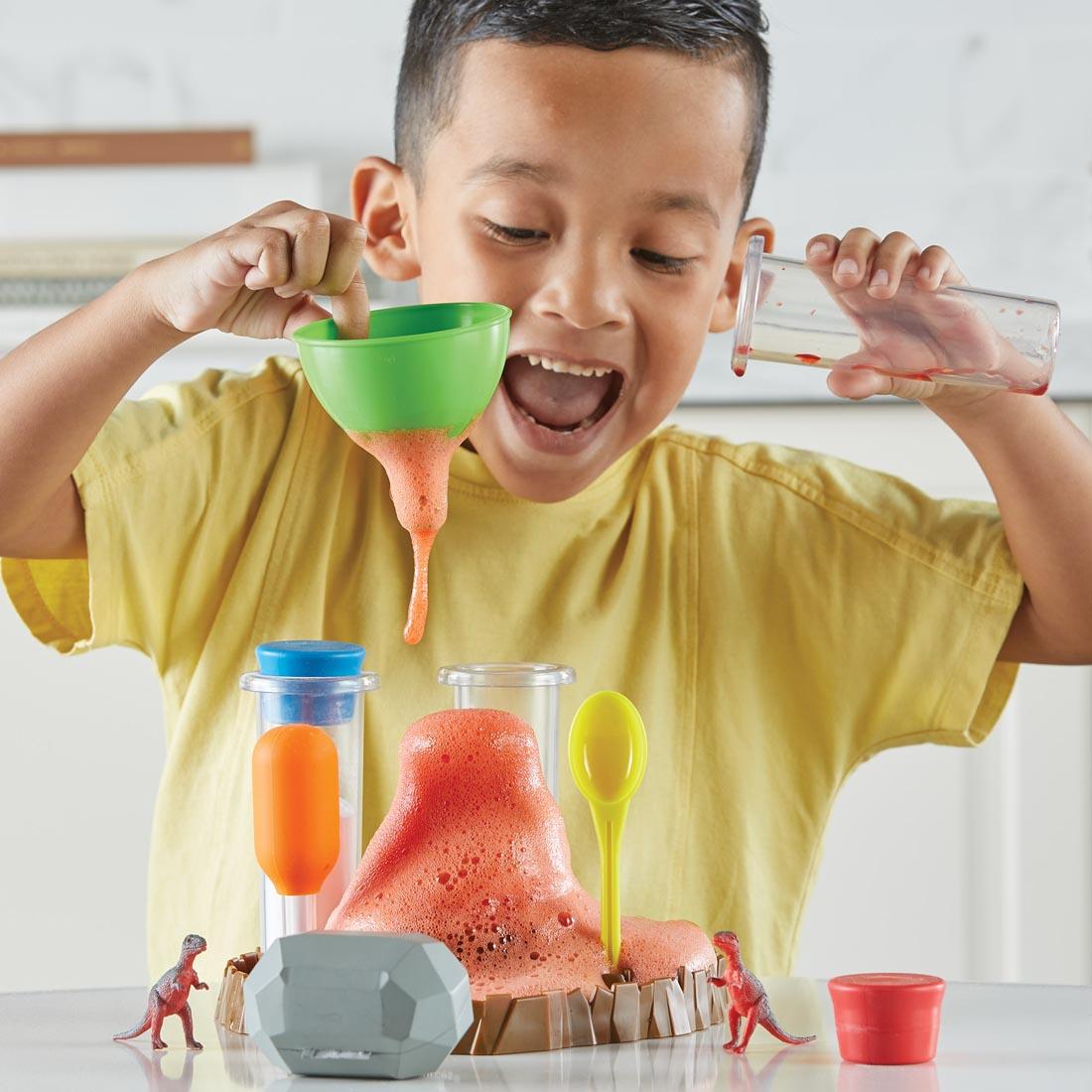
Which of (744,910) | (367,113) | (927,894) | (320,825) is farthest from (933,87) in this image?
(320,825)

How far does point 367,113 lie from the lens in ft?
5.17

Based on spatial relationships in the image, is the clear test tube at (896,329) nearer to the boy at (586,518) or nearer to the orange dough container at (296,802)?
the boy at (586,518)

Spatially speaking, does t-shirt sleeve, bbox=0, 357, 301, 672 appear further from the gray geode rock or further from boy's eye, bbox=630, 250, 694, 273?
the gray geode rock

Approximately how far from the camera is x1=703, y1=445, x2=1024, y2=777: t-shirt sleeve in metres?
0.96

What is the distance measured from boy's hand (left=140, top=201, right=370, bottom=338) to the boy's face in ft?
0.58

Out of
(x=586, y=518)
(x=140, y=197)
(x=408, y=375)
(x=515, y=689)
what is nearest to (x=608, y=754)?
(x=515, y=689)

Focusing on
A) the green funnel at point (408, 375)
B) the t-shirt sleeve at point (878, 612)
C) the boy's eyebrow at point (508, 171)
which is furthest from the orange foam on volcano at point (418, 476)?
the t-shirt sleeve at point (878, 612)

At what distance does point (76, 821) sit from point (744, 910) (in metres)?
0.86

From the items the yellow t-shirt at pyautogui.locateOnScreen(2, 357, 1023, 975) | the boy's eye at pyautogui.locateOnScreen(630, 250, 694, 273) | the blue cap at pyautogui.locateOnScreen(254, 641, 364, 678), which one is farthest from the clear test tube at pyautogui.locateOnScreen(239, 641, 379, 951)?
the boy's eye at pyautogui.locateOnScreen(630, 250, 694, 273)

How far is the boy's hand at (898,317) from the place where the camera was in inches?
31.3

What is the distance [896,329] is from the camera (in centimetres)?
83

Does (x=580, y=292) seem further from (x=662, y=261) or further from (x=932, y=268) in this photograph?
(x=932, y=268)

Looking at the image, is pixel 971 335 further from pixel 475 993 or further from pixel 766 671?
pixel 475 993

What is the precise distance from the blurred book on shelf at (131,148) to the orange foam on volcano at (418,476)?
997mm
